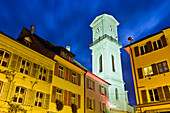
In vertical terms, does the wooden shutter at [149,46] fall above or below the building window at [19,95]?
above

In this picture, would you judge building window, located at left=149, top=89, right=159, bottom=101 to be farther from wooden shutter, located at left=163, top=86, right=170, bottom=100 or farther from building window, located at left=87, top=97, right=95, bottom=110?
building window, located at left=87, top=97, right=95, bottom=110

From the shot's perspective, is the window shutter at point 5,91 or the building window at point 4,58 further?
the building window at point 4,58

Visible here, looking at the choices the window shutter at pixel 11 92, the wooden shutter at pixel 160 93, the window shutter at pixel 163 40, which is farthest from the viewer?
the window shutter at pixel 163 40

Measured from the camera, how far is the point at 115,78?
126 ft

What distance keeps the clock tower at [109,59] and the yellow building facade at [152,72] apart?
16068 millimetres

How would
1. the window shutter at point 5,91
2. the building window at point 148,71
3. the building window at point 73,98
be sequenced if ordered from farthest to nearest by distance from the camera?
1. the building window at point 73,98
2. the building window at point 148,71
3. the window shutter at point 5,91

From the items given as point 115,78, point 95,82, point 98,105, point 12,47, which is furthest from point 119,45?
point 12,47

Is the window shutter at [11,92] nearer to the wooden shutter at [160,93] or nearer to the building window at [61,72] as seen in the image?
the building window at [61,72]

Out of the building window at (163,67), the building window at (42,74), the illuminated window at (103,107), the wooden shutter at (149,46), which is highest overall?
the wooden shutter at (149,46)

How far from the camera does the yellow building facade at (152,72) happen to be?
17125 mm

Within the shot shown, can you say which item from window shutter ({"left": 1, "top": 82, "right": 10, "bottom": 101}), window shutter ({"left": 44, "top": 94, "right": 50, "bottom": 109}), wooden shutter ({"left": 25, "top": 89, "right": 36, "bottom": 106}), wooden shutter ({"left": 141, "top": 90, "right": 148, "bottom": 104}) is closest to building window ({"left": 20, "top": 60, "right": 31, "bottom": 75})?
wooden shutter ({"left": 25, "top": 89, "right": 36, "bottom": 106})

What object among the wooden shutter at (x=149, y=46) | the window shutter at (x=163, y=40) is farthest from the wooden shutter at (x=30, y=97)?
the window shutter at (x=163, y=40)

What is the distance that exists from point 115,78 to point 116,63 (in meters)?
4.66

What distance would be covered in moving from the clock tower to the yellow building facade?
1607 cm
